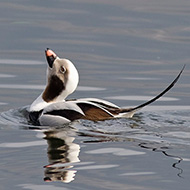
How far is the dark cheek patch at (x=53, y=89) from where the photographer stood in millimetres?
12023

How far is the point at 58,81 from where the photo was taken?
39.5ft

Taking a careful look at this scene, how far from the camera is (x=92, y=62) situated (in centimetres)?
1694

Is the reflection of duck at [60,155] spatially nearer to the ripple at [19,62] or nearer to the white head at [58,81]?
the white head at [58,81]

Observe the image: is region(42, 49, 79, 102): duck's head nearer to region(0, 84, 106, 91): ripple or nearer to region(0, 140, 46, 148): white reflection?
region(0, 140, 46, 148): white reflection

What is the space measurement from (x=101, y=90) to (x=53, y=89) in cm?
220

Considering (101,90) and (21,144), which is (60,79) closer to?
(21,144)

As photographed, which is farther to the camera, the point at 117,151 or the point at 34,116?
the point at 34,116

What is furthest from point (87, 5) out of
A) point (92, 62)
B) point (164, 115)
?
point (164, 115)

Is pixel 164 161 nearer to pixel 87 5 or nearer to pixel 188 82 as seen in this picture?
pixel 188 82

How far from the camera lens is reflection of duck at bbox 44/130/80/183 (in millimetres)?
9102

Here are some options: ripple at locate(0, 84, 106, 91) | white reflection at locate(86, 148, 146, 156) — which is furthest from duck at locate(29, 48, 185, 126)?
ripple at locate(0, 84, 106, 91)

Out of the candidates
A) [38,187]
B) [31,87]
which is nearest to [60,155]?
[38,187]

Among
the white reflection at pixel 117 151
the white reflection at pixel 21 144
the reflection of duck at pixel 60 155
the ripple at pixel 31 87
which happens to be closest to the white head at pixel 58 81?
the reflection of duck at pixel 60 155

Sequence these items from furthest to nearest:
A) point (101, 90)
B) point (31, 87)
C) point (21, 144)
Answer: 1. point (31, 87)
2. point (101, 90)
3. point (21, 144)
